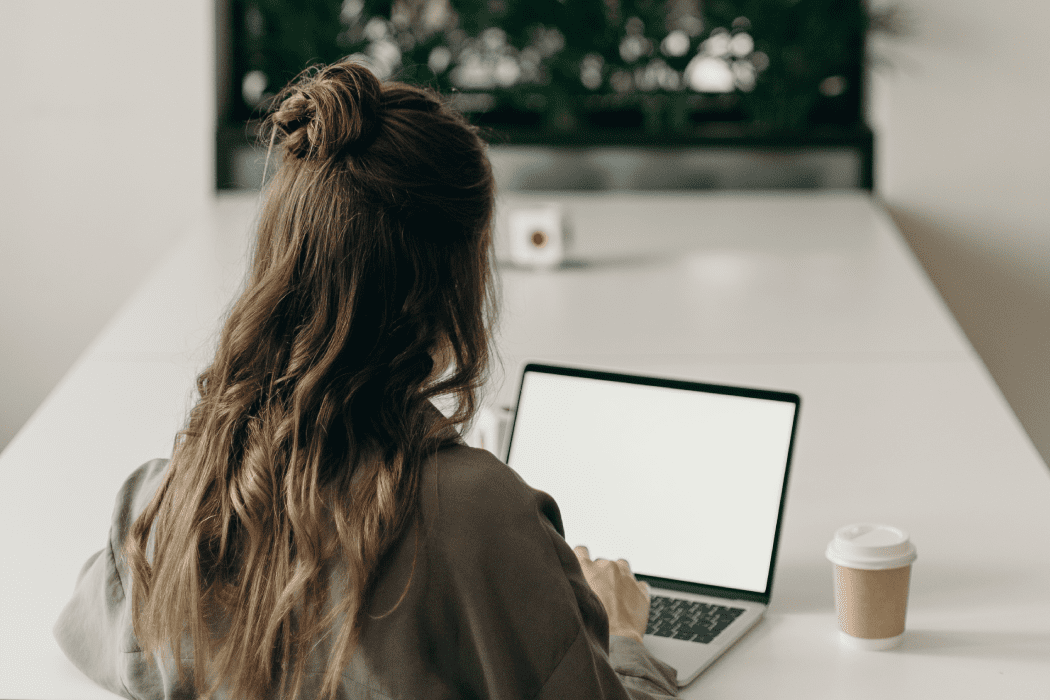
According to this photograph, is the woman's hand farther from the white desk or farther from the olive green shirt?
the olive green shirt

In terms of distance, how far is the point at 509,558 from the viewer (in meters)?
0.81

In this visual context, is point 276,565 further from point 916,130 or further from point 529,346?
point 916,130

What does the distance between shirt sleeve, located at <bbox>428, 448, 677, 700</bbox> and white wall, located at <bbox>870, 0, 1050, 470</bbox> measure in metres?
2.59

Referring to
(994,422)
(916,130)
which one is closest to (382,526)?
(994,422)

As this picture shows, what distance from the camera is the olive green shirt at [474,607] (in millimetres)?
797

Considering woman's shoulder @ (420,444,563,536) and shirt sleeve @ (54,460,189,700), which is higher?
woman's shoulder @ (420,444,563,536)

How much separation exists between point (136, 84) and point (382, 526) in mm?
2695

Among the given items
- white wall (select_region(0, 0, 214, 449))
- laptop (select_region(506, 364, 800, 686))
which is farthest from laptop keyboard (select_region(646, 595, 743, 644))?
white wall (select_region(0, 0, 214, 449))

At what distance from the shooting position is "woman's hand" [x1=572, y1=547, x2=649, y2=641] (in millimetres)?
1044

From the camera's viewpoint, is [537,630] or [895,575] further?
[895,575]

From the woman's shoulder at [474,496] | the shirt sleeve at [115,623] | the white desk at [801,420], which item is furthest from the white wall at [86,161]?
the woman's shoulder at [474,496]

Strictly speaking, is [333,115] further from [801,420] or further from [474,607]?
[801,420]

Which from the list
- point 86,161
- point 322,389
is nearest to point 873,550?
point 322,389

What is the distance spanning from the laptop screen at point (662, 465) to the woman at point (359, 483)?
349mm
